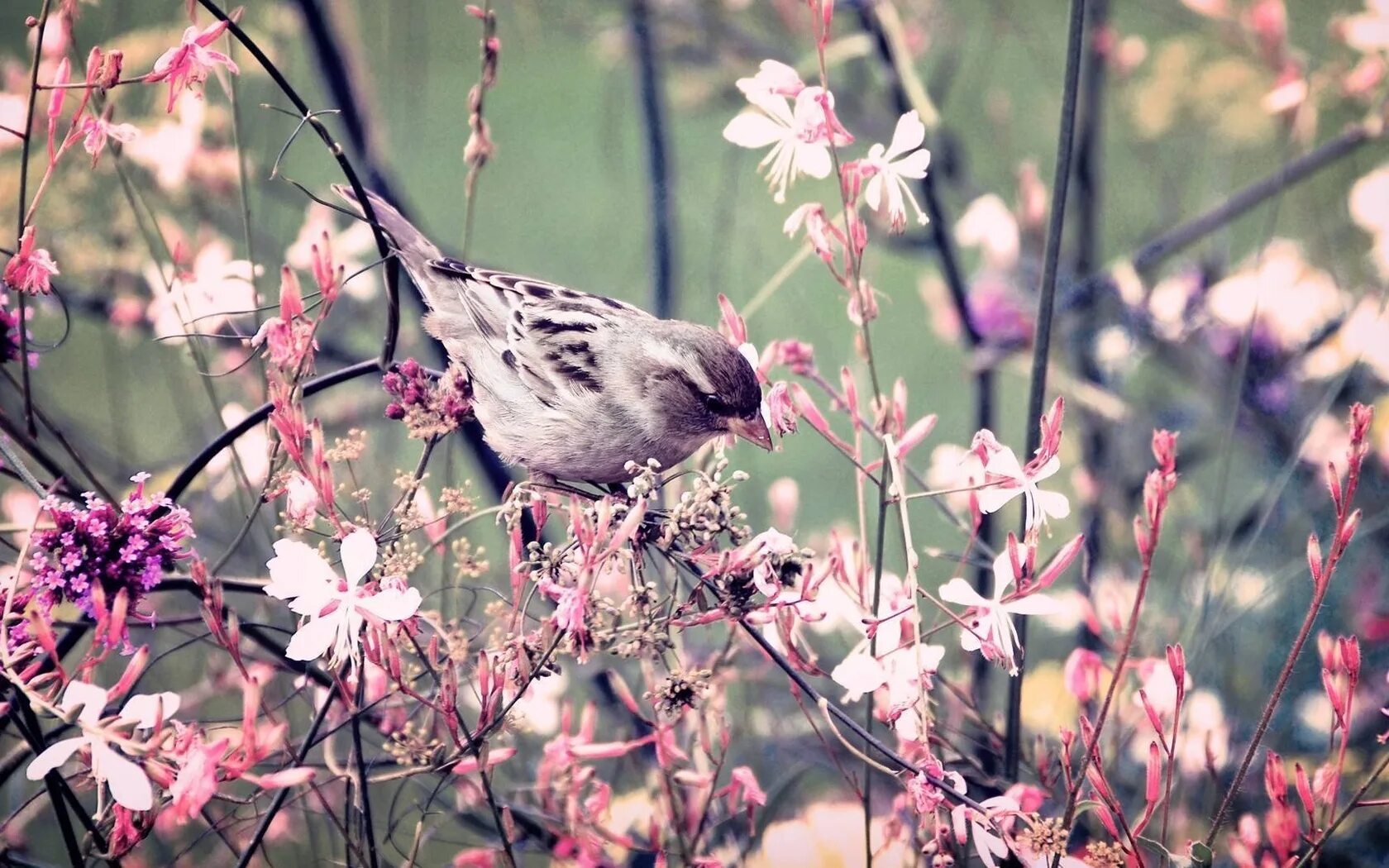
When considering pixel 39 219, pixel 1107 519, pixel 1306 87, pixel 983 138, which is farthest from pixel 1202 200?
pixel 39 219

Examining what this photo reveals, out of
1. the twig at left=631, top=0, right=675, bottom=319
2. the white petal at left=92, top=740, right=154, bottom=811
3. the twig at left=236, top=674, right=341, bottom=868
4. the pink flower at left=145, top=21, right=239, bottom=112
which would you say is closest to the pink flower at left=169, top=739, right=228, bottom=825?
the white petal at left=92, top=740, right=154, bottom=811

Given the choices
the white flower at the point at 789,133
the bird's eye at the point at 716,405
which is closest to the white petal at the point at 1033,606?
the white flower at the point at 789,133

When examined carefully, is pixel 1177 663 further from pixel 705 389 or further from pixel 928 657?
pixel 705 389

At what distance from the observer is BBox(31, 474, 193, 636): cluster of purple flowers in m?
1.13

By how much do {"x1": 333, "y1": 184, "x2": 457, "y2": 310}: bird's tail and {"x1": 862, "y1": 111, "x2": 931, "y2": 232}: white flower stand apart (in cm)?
94

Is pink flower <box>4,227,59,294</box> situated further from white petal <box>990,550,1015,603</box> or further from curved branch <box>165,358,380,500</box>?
white petal <box>990,550,1015,603</box>

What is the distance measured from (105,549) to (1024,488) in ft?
3.15

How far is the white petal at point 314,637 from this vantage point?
3.60ft

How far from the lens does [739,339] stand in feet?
5.24

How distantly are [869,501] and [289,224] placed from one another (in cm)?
261

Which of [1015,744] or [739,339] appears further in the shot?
[739,339]

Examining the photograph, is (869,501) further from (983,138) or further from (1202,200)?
(1202,200)

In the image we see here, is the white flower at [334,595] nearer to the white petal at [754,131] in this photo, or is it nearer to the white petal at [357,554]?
the white petal at [357,554]

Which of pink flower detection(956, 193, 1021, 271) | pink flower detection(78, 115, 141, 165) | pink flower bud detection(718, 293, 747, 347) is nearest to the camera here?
pink flower detection(78, 115, 141, 165)
